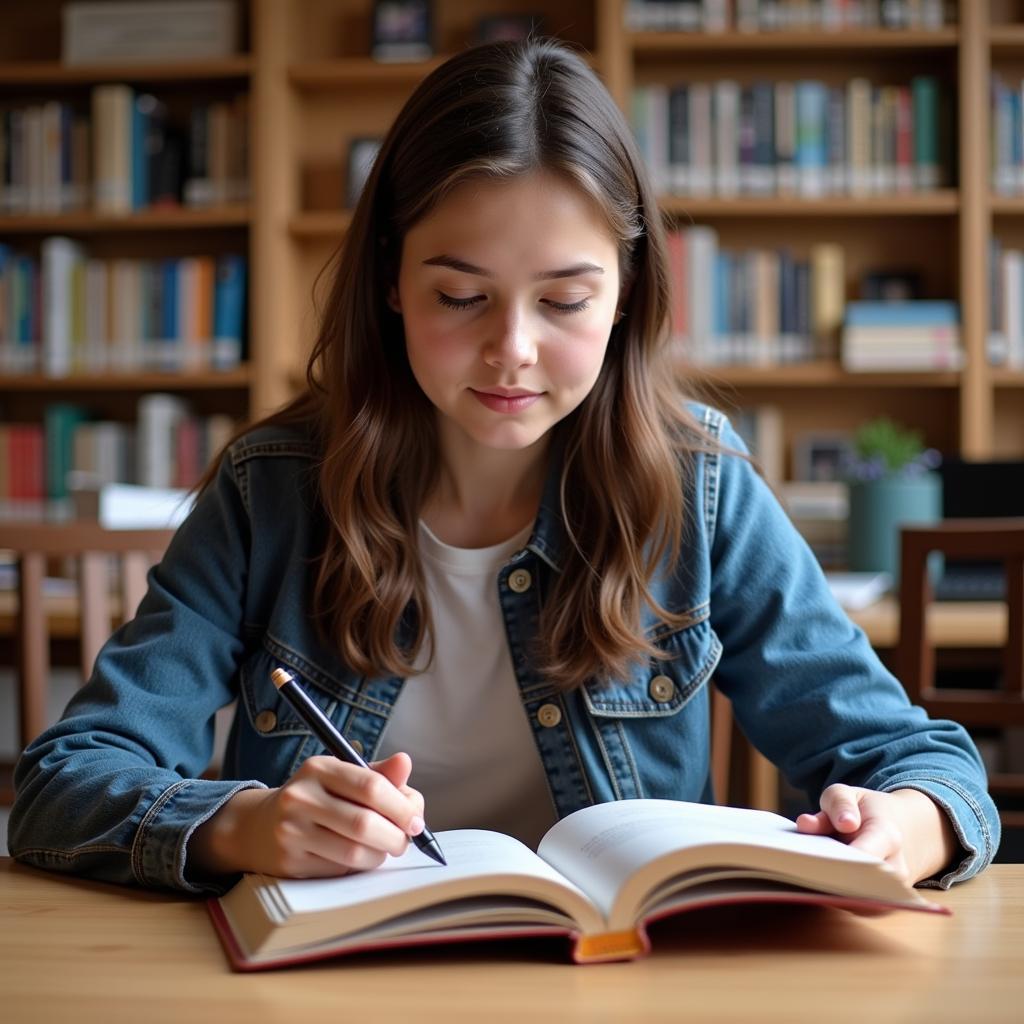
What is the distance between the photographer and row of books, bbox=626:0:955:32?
3.31m

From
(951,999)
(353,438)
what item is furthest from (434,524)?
(951,999)

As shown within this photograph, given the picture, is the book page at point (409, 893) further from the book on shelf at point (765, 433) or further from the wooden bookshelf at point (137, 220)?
the wooden bookshelf at point (137, 220)

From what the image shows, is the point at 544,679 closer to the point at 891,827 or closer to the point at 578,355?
the point at 578,355

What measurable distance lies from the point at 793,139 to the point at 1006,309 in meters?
0.69

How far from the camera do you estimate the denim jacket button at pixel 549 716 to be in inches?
45.3

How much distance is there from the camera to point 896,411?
11.6ft

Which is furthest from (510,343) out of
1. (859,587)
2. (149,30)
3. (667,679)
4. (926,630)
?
(149,30)

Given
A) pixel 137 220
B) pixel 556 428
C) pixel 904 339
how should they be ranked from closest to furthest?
pixel 556 428, pixel 904 339, pixel 137 220

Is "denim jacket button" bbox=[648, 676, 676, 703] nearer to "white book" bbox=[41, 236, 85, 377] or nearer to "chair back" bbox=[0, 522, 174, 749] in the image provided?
"chair back" bbox=[0, 522, 174, 749]

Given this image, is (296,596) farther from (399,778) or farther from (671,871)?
(671,871)

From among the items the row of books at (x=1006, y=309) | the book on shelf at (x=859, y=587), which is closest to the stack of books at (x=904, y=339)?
the row of books at (x=1006, y=309)

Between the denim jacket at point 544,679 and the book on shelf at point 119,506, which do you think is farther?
the book on shelf at point 119,506

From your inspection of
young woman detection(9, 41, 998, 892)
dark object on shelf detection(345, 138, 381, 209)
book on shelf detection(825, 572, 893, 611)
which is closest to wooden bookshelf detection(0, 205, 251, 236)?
dark object on shelf detection(345, 138, 381, 209)

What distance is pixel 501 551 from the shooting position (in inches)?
48.1
